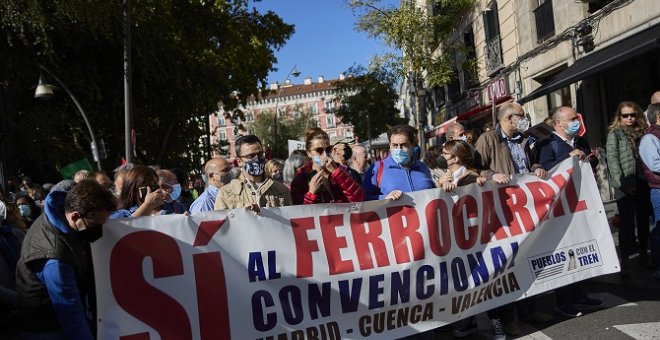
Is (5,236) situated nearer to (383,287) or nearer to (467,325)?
(383,287)

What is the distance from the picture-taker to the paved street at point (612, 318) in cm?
468

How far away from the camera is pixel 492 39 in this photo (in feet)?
65.2

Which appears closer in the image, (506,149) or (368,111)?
(506,149)

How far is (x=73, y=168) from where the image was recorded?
10961 mm

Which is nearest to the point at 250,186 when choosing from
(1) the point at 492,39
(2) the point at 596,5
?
(2) the point at 596,5

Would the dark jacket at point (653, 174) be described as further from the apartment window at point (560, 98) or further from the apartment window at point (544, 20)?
the apartment window at point (544, 20)

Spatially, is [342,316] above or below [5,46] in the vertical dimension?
below

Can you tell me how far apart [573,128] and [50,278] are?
14.6 ft

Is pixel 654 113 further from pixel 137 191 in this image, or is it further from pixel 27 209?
pixel 27 209

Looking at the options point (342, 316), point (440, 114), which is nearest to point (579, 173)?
point (342, 316)

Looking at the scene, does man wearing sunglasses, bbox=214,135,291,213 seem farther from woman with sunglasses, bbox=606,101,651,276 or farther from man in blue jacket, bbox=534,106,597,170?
woman with sunglasses, bbox=606,101,651,276

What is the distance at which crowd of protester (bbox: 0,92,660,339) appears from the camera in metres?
3.01

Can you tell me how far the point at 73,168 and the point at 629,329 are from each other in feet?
30.1

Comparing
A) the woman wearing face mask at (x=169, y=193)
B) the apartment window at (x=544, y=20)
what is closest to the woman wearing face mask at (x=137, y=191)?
the woman wearing face mask at (x=169, y=193)
